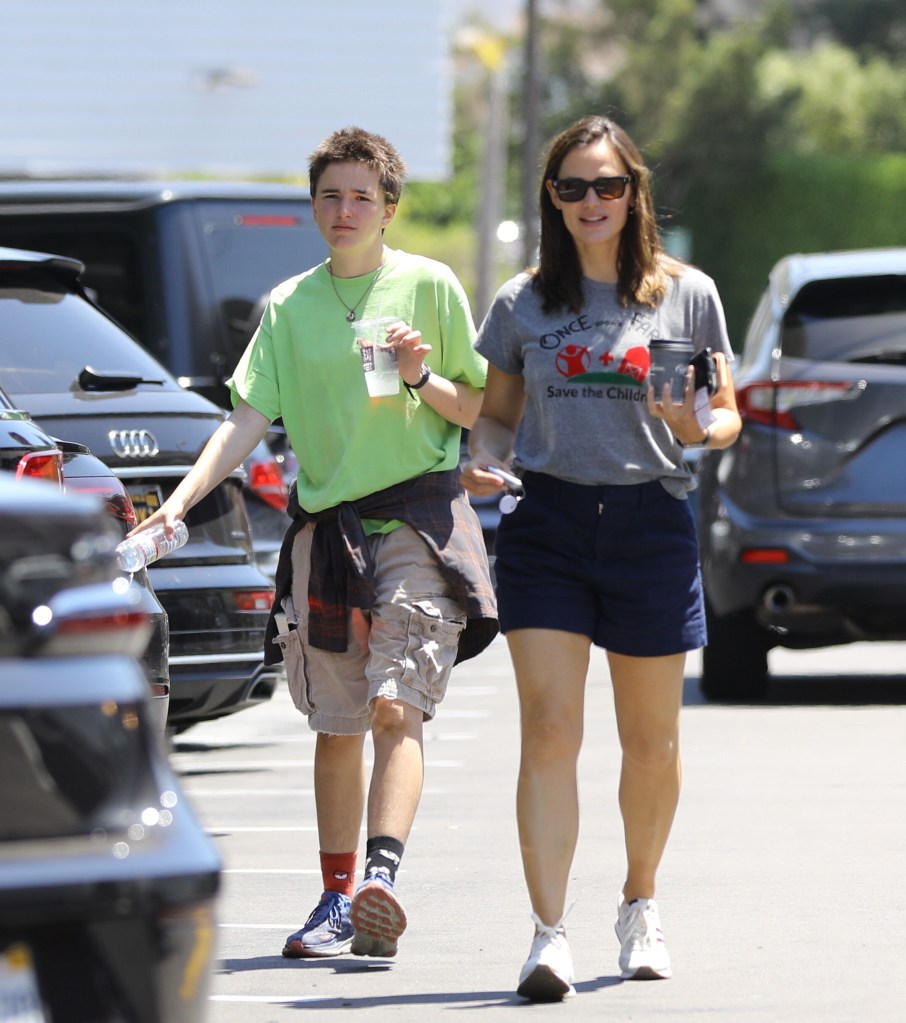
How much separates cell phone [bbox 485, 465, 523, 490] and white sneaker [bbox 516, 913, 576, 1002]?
3.04ft

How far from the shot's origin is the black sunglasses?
5.62 meters

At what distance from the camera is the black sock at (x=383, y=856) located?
5.64m

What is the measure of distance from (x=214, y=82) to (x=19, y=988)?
27.4m

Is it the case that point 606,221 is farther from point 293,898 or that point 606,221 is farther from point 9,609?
point 9,609

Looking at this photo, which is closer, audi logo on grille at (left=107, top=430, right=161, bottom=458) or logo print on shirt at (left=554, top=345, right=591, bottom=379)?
logo print on shirt at (left=554, top=345, right=591, bottom=379)

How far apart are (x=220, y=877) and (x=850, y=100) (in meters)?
55.2

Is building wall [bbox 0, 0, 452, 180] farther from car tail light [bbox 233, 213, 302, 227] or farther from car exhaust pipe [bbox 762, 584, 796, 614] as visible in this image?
car exhaust pipe [bbox 762, 584, 796, 614]

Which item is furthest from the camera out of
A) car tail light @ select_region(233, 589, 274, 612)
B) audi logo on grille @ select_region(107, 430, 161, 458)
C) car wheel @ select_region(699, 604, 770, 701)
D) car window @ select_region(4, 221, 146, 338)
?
car window @ select_region(4, 221, 146, 338)

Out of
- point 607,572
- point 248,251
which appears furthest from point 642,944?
point 248,251

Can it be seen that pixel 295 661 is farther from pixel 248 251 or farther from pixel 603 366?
pixel 248 251

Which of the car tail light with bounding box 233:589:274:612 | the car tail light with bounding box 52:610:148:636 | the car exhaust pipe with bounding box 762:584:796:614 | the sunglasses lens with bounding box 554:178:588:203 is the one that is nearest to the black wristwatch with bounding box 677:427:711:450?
the sunglasses lens with bounding box 554:178:588:203

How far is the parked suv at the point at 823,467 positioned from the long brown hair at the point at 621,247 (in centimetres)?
493

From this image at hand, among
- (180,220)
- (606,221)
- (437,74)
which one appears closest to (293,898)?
(606,221)

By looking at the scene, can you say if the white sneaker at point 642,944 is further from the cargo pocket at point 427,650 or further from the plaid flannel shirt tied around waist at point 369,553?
the plaid flannel shirt tied around waist at point 369,553
